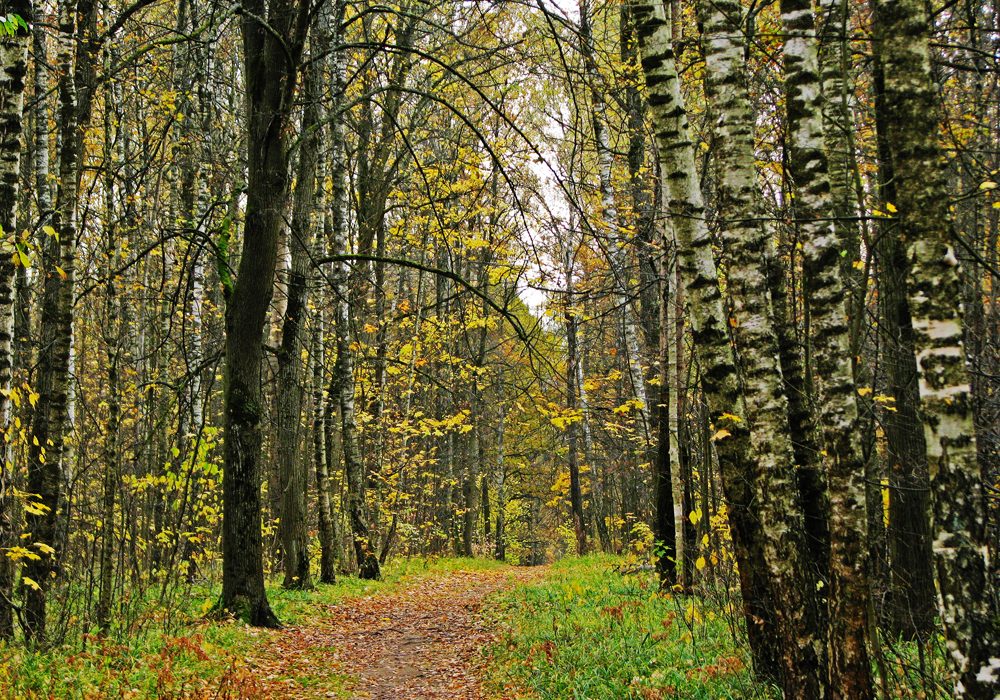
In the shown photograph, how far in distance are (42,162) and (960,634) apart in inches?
482

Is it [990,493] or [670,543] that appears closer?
[990,493]

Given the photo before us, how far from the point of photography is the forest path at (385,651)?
750 cm

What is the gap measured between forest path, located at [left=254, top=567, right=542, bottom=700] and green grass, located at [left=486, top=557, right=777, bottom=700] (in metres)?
0.58

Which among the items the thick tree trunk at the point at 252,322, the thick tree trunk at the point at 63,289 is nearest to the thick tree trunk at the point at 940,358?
the thick tree trunk at the point at 252,322

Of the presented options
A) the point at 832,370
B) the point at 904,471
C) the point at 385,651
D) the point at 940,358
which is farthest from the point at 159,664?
the point at 904,471

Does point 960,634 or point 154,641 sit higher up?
point 960,634

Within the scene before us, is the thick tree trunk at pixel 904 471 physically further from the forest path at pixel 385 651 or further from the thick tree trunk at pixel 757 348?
the forest path at pixel 385 651

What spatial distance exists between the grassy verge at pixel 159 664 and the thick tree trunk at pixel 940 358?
Answer: 5593 millimetres

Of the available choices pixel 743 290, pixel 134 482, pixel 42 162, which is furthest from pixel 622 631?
pixel 42 162

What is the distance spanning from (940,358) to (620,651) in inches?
199

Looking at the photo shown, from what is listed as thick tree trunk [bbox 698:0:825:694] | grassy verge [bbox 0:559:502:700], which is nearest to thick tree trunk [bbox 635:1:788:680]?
thick tree trunk [bbox 698:0:825:694]

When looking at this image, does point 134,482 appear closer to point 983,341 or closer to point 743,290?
point 743,290

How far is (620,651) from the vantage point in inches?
272

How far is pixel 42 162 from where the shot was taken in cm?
1019
